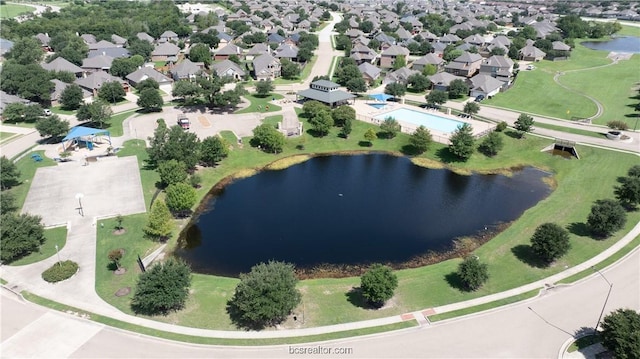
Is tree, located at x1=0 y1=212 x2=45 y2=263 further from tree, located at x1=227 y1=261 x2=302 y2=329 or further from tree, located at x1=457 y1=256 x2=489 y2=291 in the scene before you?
tree, located at x1=457 y1=256 x2=489 y2=291

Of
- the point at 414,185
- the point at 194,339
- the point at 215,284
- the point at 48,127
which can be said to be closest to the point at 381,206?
the point at 414,185

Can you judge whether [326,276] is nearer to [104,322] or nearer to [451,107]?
[104,322]

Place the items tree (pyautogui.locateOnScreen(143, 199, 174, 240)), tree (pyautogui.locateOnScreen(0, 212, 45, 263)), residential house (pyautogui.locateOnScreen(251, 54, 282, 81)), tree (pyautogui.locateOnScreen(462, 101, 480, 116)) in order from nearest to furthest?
tree (pyautogui.locateOnScreen(0, 212, 45, 263)), tree (pyautogui.locateOnScreen(143, 199, 174, 240)), tree (pyautogui.locateOnScreen(462, 101, 480, 116)), residential house (pyautogui.locateOnScreen(251, 54, 282, 81))

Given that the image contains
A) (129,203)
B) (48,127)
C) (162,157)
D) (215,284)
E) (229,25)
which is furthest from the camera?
(229,25)

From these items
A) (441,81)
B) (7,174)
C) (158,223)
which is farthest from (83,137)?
(441,81)

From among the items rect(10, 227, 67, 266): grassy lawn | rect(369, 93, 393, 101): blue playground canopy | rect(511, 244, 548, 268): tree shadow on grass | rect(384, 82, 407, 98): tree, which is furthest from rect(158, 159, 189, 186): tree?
rect(384, 82, 407, 98): tree

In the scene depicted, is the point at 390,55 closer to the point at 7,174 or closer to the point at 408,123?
the point at 408,123
